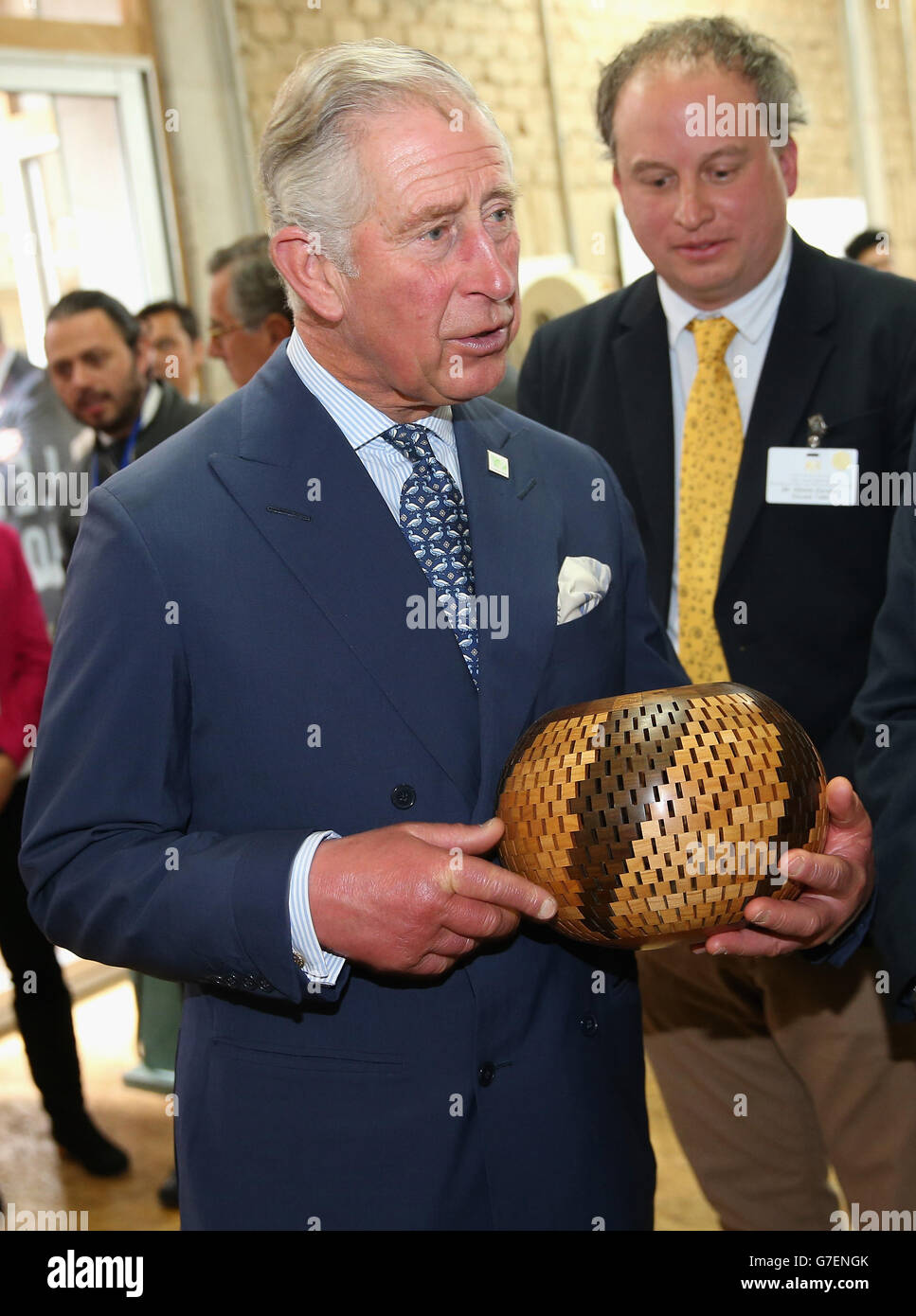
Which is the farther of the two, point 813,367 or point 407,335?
point 813,367

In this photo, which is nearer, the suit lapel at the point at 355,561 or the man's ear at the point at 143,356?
the suit lapel at the point at 355,561

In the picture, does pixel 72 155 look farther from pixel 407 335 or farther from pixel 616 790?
pixel 616 790

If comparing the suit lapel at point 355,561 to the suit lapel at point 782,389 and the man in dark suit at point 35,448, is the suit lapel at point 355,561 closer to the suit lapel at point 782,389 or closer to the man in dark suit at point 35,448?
the suit lapel at point 782,389

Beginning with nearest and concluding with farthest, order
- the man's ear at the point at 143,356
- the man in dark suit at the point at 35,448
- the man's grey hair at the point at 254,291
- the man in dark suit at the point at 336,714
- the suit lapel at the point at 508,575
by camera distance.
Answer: the man in dark suit at the point at 336,714, the suit lapel at the point at 508,575, the man's grey hair at the point at 254,291, the man's ear at the point at 143,356, the man in dark suit at the point at 35,448

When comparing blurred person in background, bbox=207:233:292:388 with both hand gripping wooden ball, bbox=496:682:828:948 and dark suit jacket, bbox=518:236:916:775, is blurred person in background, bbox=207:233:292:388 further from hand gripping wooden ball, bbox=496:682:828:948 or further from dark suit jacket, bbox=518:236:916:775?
hand gripping wooden ball, bbox=496:682:828:948

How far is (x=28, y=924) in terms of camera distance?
3680mm

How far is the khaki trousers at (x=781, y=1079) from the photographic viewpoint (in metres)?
2.12

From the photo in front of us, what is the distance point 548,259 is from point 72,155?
2.69m

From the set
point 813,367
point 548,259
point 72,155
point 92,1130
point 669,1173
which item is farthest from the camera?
point 548,259

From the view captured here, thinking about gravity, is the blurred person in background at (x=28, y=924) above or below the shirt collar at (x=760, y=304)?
below

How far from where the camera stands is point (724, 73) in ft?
7.32

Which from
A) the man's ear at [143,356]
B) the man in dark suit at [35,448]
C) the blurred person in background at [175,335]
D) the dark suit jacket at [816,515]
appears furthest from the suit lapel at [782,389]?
the man in dark suit at [35,448]

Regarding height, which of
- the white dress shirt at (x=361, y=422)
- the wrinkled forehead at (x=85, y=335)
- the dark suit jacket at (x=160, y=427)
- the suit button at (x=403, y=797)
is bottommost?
the suit button at (x=403, y=797)
